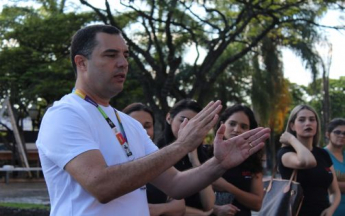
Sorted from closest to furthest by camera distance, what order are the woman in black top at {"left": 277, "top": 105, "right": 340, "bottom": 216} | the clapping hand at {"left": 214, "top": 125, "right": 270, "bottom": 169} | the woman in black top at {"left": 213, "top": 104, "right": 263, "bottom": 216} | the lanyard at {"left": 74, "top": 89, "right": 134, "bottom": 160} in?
the lanyard at {"left": 74, "top": 89, "right": 134, "bottom": 160} < the clapping hand at {"left": 214, "top": 125, "right": 270, "bottom": 169} < the woman in black top at {"left": 213, "top": 104, "right": 263, "bottom": 216} < the woman in black top at {"left": 277, "top": 105, "right": 340, "bottom": 216}

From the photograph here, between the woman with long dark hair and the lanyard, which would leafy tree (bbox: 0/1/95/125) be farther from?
the lanyard

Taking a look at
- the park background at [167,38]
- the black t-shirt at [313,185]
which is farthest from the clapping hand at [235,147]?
the park background at [167,38]

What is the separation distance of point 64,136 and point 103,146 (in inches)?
7.1

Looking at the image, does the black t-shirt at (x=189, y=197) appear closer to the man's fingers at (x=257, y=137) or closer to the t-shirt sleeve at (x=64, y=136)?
the man's fingers at (x=257, y=137)

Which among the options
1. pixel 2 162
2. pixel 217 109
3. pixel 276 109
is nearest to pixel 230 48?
pixel 276 109

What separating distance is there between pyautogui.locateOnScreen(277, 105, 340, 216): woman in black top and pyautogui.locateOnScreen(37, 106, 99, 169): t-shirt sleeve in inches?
101

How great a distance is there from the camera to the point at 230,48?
22.8 metres

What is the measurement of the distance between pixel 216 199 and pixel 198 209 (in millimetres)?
330

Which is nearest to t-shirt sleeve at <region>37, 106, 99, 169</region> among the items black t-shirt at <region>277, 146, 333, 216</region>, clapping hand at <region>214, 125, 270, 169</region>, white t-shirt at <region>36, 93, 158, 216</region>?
white t-shirt at <region>36, 93, 158, 216</region>

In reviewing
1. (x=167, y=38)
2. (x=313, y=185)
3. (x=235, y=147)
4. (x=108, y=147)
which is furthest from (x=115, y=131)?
(x=167, y=38)

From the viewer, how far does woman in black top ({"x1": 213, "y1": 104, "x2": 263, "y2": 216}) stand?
170 inches

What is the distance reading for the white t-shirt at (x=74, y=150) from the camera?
2.25 metres

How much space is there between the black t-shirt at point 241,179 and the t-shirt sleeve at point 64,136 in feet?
7.43

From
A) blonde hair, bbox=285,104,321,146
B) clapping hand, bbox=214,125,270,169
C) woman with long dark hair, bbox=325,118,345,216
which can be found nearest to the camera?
clapping hand, bbox=214,125,270,169
